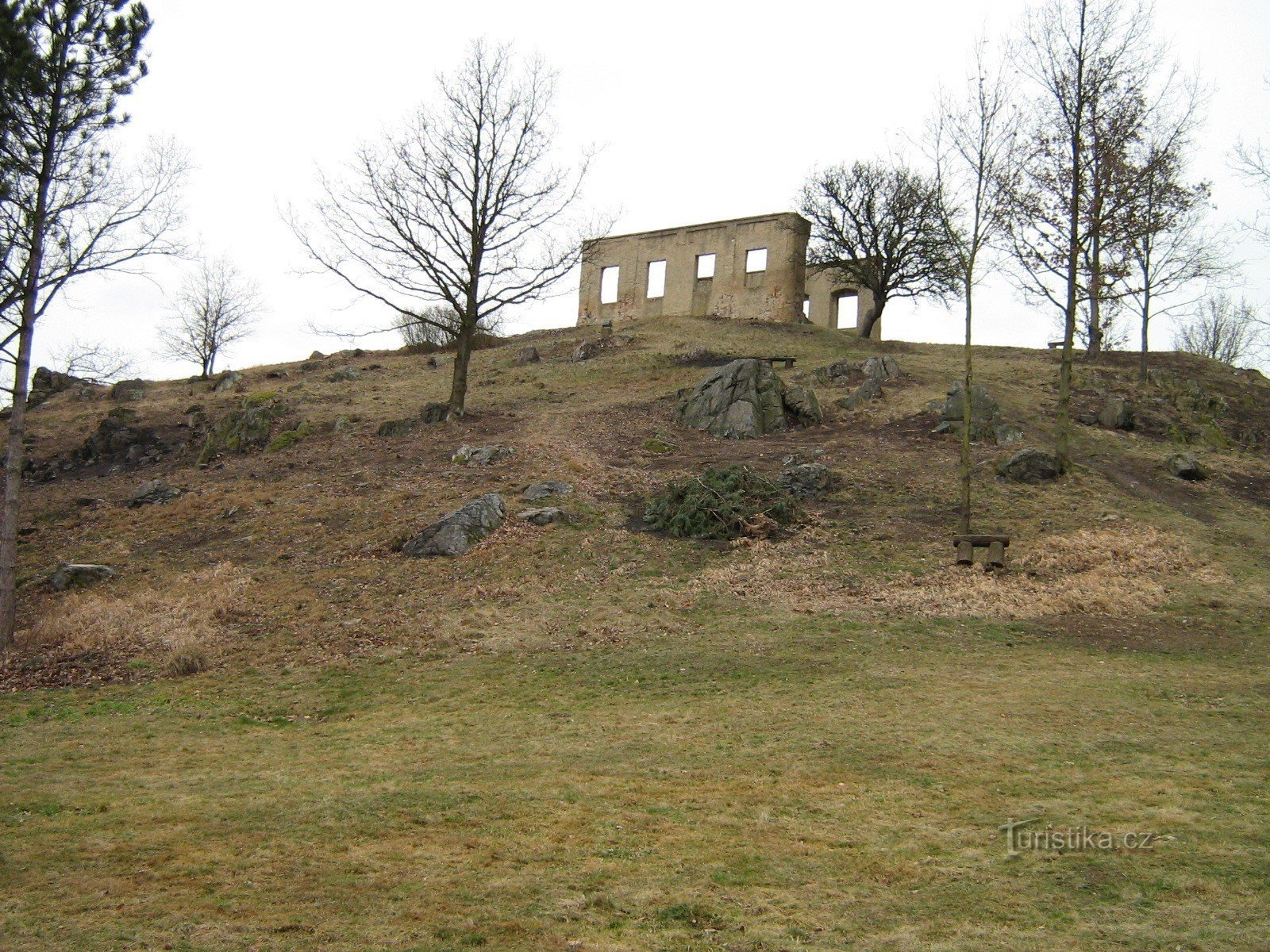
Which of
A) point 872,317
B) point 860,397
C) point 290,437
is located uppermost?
point 872,317

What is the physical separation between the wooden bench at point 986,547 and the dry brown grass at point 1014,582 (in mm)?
229

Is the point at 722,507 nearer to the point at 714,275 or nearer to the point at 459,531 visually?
the point at 459,531

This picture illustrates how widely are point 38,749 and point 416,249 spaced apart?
20.0 metres

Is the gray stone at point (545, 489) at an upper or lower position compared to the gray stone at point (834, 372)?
lower

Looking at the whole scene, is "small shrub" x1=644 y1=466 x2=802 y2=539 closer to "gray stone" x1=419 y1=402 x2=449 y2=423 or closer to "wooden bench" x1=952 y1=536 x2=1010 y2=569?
"wooden bench" x1=952 y1=536 x2=1010 y2=569

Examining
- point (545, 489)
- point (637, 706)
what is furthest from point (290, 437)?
point (637, 706)

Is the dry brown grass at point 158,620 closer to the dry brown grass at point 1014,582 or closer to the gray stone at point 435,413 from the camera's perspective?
the dry brown grass at point 1014,582

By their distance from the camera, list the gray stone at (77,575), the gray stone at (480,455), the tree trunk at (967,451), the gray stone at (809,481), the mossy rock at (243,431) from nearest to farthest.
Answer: the gray stone at (77,575)
the tree trunk at (967,451)
the gray stone at (809,481)
the gray stone at (480,455)
the mossy rock at (243,431)

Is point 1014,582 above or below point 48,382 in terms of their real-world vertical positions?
below

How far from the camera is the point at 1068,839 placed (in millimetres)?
7375

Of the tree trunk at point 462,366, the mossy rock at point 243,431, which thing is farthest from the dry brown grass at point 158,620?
the tree trunk at point 462,366

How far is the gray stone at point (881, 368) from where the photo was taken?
101 ft

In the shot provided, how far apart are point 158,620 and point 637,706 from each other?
29.1ft

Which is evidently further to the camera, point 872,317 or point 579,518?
point 872,317
